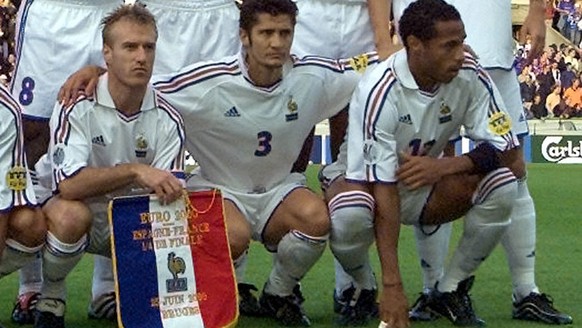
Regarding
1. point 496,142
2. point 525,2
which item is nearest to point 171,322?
point 496,142

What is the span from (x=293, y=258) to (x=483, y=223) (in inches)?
29.9

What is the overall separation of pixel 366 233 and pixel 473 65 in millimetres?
793

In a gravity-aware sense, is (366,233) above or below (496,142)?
below

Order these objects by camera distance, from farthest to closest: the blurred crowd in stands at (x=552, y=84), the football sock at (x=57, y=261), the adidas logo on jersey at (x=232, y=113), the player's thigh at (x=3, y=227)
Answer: the blurred crowd in stands at (x=552, y=84) → the adidas logo on jersey at (x=232, y=113) → the football sock at (x=57, y=261) → the player's thigh at (x=3, y=227)

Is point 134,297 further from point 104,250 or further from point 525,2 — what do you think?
point 525,2

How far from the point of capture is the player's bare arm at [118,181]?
469 cm

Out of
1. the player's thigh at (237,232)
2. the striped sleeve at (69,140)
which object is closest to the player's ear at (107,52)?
the striped sleeve at (69,140)

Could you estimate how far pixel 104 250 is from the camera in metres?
4.98

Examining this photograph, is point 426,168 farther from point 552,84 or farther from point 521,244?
point 552,84

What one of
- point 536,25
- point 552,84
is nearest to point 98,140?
point 536,25

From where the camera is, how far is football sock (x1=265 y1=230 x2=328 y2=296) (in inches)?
196

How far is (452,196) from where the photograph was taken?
5.09 meters

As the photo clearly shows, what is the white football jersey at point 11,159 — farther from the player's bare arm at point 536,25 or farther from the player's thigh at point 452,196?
the player's bare arm at point 536,25

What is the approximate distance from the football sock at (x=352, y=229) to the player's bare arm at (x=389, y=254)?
44 millimetres
